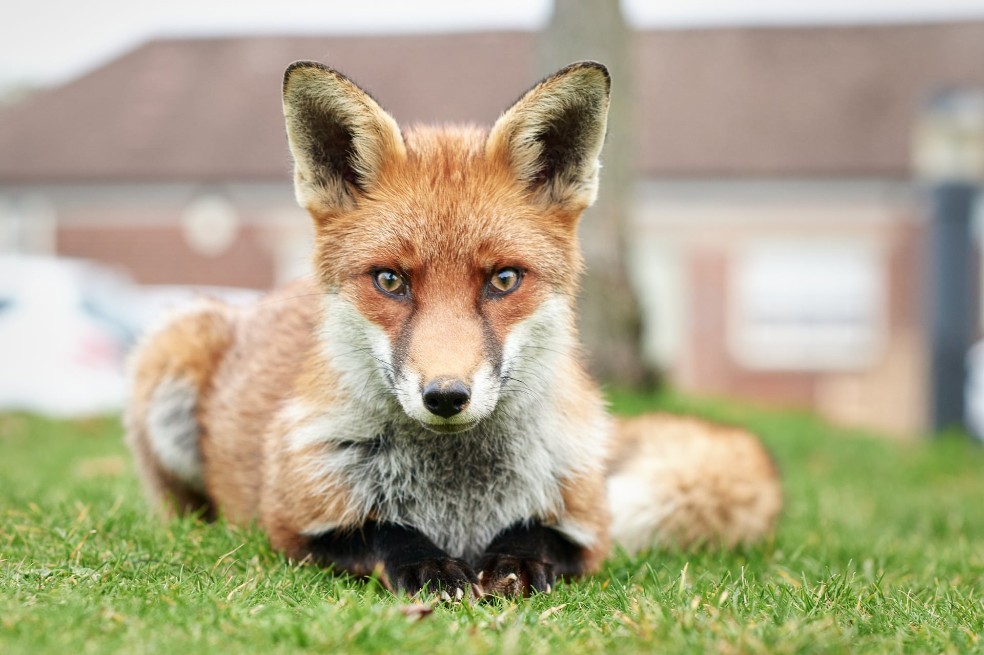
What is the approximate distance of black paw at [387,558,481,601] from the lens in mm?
3057

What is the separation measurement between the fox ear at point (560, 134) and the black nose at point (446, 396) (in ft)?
3.16

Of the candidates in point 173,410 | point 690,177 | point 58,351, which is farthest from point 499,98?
point 173,410

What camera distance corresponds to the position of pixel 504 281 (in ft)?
10.6

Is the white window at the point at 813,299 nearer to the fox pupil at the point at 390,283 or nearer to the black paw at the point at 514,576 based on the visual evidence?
the black paw at the point at 514,576

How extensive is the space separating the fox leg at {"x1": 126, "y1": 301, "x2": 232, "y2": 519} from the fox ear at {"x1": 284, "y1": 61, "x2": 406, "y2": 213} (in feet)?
4.68

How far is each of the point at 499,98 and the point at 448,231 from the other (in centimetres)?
2145

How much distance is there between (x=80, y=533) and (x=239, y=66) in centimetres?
2459

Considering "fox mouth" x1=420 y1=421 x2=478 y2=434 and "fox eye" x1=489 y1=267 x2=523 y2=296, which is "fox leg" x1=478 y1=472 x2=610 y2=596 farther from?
"fox eye" x1=489 y1=267 x2=523 y2=296

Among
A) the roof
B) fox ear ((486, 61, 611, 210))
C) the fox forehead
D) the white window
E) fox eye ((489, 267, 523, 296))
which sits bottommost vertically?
the white window

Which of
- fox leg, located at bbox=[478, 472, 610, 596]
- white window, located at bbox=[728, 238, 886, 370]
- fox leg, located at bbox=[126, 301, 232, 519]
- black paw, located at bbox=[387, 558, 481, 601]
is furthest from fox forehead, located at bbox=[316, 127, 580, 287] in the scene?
white window, located at bbox=[728, 238, 886, 370]

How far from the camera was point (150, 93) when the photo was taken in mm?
26281

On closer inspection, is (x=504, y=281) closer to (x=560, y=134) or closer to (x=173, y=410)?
(x=560, y=134)

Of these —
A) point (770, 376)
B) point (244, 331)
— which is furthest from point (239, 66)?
point (244, 331)

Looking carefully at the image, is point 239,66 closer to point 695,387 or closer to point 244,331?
point 695,387
